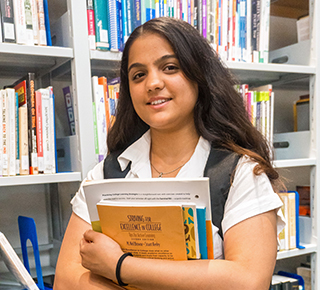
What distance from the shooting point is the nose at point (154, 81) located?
3.41 feet

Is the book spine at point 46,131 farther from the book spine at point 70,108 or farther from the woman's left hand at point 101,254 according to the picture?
the woman's left hand at point 101,254

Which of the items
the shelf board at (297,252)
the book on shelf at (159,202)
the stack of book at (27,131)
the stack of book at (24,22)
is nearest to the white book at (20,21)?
the stack of book at (24,22)

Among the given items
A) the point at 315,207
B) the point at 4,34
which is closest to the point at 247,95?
the point at 315,207

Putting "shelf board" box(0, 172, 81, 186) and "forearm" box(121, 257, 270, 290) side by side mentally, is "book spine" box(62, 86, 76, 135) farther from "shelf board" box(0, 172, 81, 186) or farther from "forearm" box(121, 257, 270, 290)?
"forearm" box(121, 257, 270, 290)

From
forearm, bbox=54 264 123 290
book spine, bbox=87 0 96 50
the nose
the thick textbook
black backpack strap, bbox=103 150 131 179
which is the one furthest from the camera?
book spine, bbox=87 0 96 50

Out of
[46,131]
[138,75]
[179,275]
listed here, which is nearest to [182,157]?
[138,75]

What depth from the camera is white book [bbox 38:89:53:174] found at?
1293 mm

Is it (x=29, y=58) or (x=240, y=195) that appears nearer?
(x=240, y=195)

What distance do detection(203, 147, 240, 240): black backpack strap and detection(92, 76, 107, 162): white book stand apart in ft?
1.71

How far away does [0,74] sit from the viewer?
5.17 feet

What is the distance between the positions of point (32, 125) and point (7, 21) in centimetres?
36

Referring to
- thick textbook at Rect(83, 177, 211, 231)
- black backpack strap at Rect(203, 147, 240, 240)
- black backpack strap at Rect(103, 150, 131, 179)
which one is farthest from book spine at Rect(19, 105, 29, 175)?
black backpack strap at Rect(203, 147, 240, 240)

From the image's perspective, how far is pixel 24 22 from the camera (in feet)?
4.15

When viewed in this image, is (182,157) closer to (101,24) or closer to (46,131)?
(46,131)
